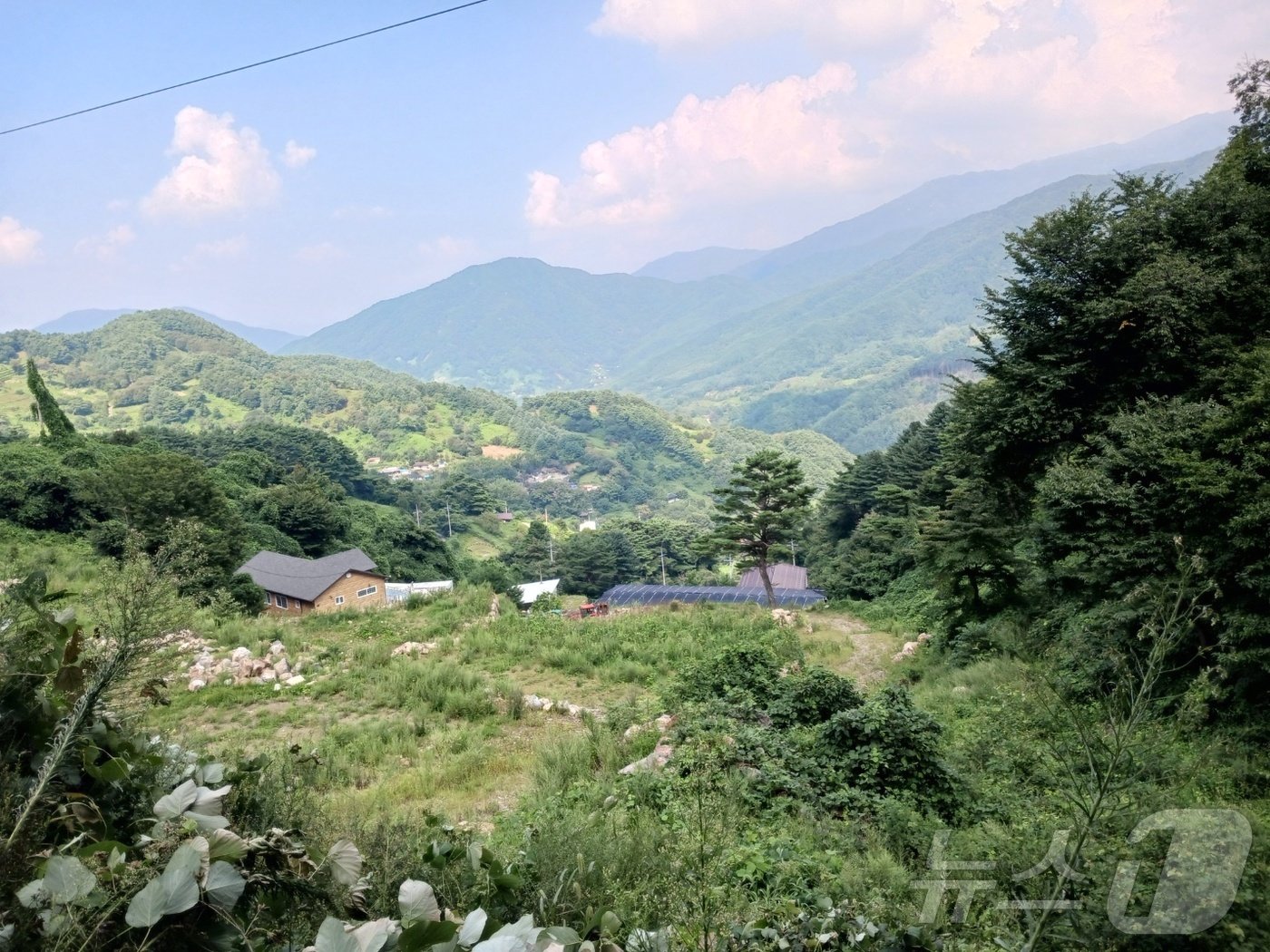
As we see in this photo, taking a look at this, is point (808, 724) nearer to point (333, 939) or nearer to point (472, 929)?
point (472, 929)

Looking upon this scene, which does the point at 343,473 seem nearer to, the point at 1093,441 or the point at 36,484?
the point at 36,484

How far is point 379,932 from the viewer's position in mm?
1249

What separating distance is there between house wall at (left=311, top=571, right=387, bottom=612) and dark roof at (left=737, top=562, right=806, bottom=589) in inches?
892

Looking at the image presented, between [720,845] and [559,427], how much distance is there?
115 meters

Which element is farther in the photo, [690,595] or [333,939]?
[690,595]

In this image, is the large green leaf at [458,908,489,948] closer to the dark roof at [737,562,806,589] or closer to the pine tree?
the pine tree

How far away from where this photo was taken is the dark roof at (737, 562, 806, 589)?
4250cm

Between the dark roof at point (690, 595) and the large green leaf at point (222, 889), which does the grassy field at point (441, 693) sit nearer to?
the large green leaf at point (222, 889)

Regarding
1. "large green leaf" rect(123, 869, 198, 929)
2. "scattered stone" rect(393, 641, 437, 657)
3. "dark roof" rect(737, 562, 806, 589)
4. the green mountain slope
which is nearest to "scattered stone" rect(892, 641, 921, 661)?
"scattered stone" rect(393, 641, 437, 657)

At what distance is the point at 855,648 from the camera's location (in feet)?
41.5

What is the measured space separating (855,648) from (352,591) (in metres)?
19.8

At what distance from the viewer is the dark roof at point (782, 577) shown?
42.5m

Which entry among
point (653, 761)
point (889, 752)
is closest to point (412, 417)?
point (653, 761)

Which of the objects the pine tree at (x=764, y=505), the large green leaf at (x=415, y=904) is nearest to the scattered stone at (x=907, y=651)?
the pine tree at (x=764, y=505)
